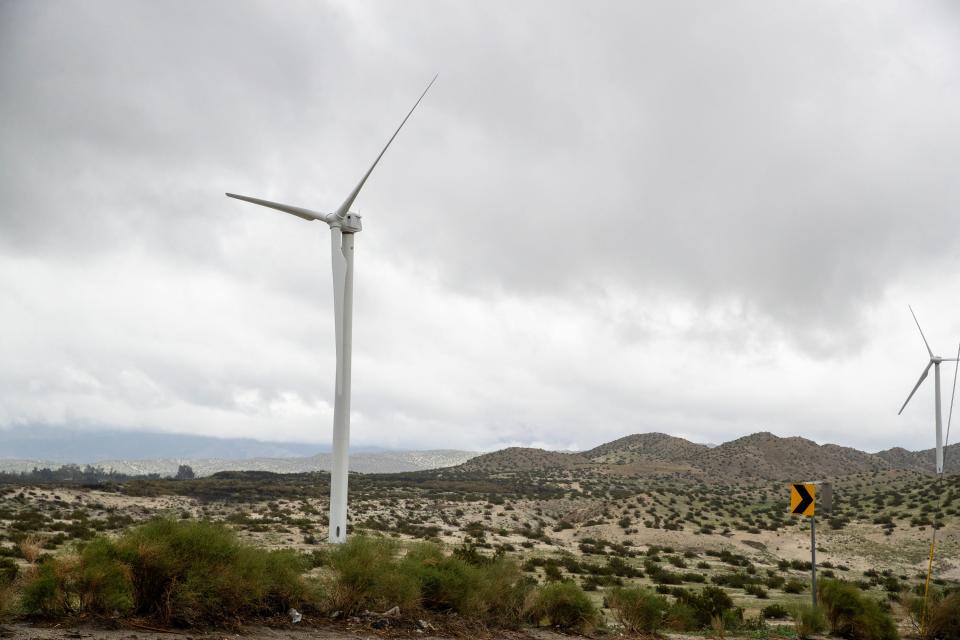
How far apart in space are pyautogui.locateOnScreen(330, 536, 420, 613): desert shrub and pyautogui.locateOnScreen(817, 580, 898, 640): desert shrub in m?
11.7

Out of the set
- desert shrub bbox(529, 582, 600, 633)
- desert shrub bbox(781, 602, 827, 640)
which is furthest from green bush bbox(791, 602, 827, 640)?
desert shrub bbox(529, 582, 600, 633)

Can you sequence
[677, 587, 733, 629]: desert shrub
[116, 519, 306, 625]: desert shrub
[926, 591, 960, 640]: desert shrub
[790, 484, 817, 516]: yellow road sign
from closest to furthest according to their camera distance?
[116, 519, 306, 625]: desert shrub < [926, 591, 960, 640]: desert shrub < [677, 587, 733, 629]: desert shrub < [790, 484, 817, 516]: yellow road sign

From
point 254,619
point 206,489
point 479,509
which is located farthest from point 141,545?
point 206,489

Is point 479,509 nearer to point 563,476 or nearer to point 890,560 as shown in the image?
point 890,560

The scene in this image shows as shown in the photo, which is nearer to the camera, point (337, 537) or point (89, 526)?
point (337, 537)

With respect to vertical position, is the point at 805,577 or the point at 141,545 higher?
the point at 141,545

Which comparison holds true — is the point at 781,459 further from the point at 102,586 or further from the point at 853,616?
the point at 102,586

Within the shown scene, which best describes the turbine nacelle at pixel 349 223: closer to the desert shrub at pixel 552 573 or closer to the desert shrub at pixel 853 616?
the desert shrub at pixel 552 573

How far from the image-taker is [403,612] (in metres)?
15.6

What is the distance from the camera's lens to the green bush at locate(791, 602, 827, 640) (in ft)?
60.8

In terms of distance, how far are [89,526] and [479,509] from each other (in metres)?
36.2

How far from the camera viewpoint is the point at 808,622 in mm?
18531

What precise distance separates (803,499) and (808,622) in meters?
3.84

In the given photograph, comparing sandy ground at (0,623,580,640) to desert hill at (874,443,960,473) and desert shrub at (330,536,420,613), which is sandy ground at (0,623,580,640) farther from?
desert hill at (874,443,960,473)
